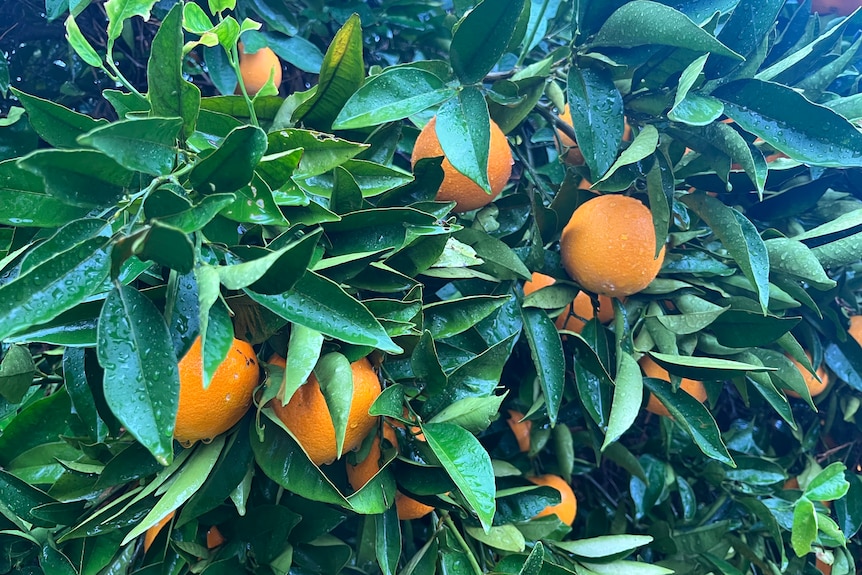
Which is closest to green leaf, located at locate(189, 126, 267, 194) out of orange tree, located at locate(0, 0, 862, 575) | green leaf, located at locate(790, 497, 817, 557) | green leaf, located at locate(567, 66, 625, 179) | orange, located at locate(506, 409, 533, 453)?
orange tree, located at locate(0, 0, 862, 575)

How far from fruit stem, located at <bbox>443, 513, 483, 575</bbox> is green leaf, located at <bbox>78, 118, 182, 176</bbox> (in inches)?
22.7

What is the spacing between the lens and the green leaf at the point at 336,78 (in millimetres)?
812

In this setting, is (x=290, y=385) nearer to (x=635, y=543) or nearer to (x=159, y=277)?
(x=159, y=277)

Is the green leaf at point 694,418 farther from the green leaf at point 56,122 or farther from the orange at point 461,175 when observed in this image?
the green leaf at point 56,122

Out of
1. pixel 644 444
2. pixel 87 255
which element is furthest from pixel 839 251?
pixel 87 255

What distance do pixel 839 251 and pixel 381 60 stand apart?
927mm

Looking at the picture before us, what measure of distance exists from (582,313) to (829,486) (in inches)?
17.4

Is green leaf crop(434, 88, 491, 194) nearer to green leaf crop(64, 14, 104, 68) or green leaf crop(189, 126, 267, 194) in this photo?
green leaf crop(189, 126, 267, 194)

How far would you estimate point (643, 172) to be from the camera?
897mm

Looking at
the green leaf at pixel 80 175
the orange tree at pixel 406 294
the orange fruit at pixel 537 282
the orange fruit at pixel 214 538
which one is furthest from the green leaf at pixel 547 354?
the green leaf at pixel 80 175

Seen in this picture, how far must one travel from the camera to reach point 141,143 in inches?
19.9

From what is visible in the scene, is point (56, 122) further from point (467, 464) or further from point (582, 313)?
point (582, 313)

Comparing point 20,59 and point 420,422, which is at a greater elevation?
point 20,59

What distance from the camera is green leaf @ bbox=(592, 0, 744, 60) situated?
708 millimetres
